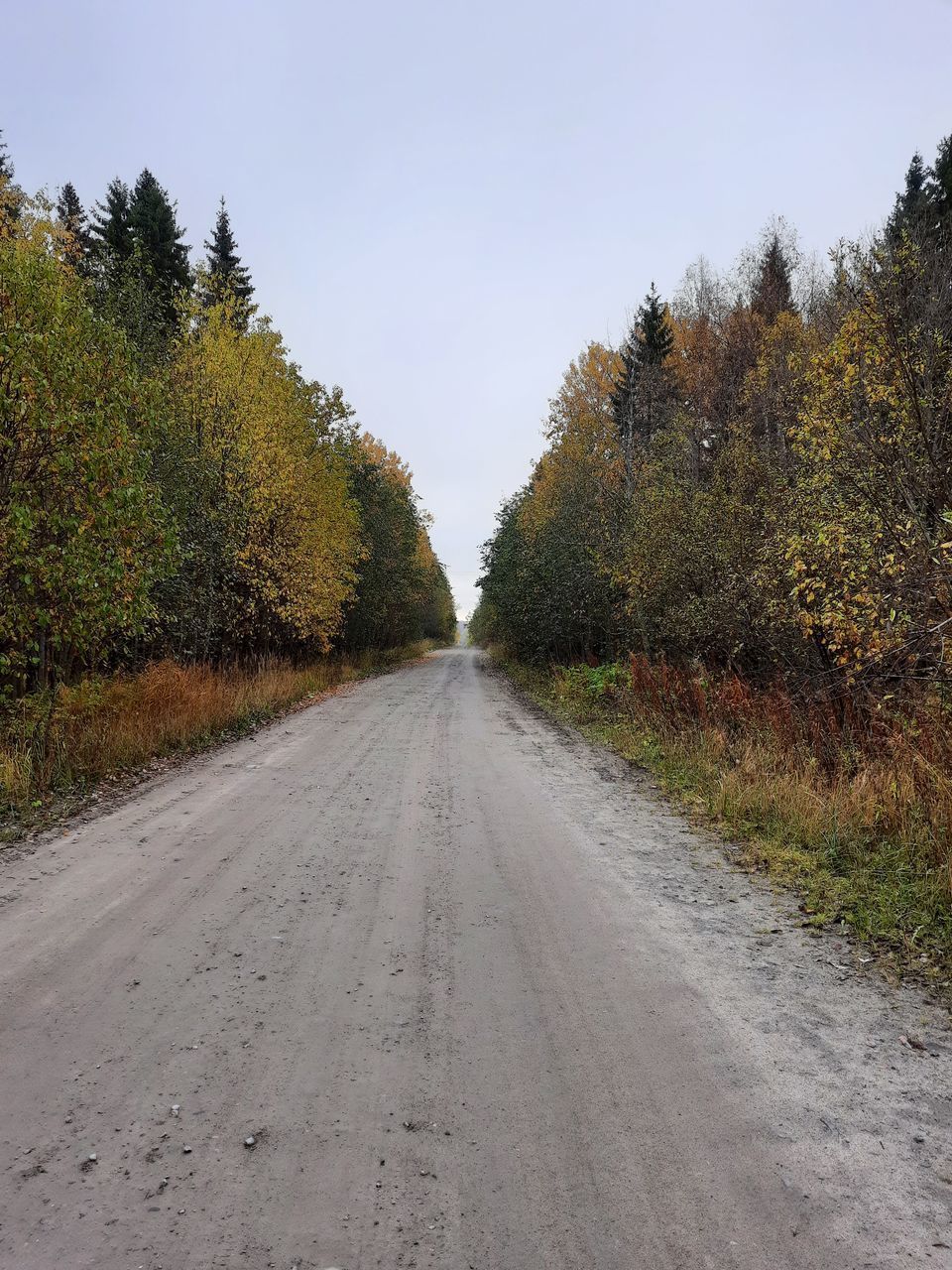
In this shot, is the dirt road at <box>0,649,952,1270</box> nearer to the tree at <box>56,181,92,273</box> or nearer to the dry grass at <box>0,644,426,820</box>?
the dry grass at <box>0,644,426,820</box>

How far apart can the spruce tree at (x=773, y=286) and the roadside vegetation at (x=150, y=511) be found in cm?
1717

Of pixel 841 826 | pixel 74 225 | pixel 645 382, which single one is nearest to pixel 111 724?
pixel 841 826

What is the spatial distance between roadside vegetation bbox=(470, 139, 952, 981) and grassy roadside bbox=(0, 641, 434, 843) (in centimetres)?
637

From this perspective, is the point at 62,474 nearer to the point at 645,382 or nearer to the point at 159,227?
the point at 645,382

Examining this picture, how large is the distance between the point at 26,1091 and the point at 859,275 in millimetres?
8692

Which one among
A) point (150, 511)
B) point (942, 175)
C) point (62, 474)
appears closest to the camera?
point (62, 474)

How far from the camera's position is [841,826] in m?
5.27

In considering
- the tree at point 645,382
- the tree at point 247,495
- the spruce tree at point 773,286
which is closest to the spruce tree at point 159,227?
the tree at point 247,495

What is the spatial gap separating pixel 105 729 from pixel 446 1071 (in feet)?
23.6

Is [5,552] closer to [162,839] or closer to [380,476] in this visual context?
[162,839]

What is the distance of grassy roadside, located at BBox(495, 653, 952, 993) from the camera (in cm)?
390

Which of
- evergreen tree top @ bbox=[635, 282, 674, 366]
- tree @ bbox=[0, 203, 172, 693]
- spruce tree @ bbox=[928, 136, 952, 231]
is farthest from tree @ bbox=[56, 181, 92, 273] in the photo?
spruce tree @ bbox=[928, 136, 952, 231]

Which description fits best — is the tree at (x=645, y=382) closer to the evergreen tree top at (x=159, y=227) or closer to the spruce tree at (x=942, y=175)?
the spruce tree at (x=942, y=175)

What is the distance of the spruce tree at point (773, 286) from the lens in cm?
2623
